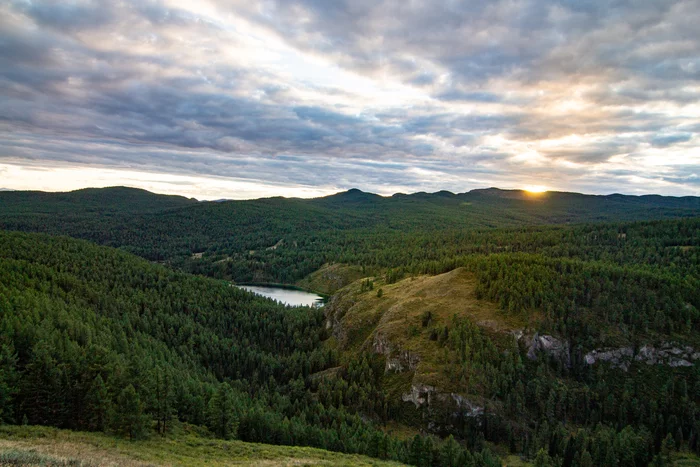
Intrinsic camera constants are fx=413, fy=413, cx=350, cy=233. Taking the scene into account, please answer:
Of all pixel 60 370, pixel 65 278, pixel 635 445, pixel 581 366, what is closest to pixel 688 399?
pixel 581 366

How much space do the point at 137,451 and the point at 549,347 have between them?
120287 mm

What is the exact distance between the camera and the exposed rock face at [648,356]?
12769 centimetres

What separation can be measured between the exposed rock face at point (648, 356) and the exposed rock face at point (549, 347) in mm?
6073

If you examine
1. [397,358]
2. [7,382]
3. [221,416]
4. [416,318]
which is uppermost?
[7,382]

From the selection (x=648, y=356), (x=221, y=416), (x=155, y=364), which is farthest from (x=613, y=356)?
(x=155, y=364)

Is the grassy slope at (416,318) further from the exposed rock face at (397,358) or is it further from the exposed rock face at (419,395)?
the exposed rock face at (419,395)

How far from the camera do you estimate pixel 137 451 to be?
5559 centimetres

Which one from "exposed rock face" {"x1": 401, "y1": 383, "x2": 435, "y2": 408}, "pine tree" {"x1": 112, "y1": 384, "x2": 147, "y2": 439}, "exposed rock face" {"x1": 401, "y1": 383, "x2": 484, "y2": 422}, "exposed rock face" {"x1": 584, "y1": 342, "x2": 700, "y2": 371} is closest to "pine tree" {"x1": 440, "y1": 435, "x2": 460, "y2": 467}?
"exposed rock face" {"x1": 401, "y1": 383, "x2": 484, "y2": 422}

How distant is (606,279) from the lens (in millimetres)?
157625

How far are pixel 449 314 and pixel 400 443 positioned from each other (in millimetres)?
60586

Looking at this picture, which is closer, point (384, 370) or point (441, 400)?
point (441, 400)

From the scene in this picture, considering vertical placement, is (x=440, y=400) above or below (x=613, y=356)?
below

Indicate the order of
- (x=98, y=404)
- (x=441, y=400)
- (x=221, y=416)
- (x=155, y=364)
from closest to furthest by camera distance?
1. (x=98, y=404)
2. (x=221, y=416)
3. (x=155, y=364)
4. (x=441, y=400)

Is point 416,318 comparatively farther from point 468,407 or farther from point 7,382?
point 7,382
